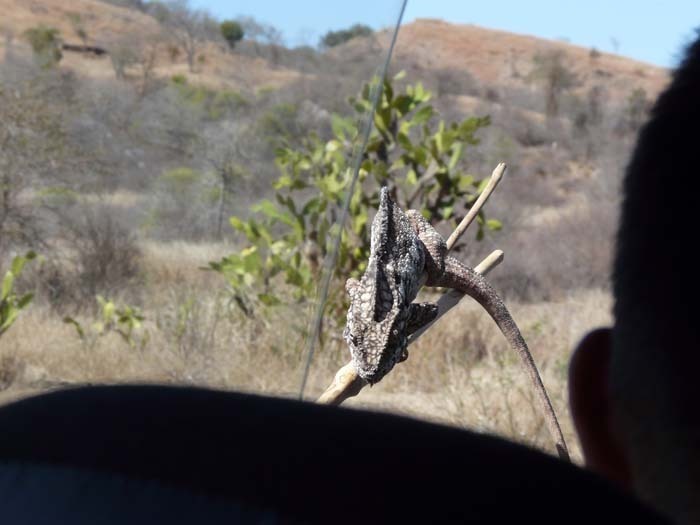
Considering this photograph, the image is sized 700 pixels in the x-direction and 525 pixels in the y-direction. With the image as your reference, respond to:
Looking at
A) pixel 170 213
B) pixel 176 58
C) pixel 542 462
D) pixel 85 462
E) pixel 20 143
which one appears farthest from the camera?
pixel 176 58

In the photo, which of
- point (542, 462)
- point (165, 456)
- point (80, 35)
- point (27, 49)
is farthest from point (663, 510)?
point (80, 35)

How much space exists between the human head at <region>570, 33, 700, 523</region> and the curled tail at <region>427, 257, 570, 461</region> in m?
0.83

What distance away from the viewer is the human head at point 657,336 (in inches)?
29.0

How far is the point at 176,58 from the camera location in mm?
24266

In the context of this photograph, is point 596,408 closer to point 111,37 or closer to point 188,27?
point 188,27

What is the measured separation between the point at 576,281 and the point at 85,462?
12950 millimetres

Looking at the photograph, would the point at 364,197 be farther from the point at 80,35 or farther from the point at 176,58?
the point at 80,35

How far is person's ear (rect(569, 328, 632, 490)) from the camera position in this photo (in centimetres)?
88

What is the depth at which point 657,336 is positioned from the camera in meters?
0.77

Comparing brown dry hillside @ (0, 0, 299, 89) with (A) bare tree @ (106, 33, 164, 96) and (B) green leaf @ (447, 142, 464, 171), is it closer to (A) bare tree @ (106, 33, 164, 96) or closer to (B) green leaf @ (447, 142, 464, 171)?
(A) bare tree @ (106, 33, 164, 96)

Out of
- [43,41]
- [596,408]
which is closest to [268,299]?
[596,408]

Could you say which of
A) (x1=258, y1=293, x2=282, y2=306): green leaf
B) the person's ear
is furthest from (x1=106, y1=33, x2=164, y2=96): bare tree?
the person's ear

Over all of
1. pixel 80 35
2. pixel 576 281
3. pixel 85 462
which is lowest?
pixel 80 35

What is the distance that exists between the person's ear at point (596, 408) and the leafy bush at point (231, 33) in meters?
16.9
